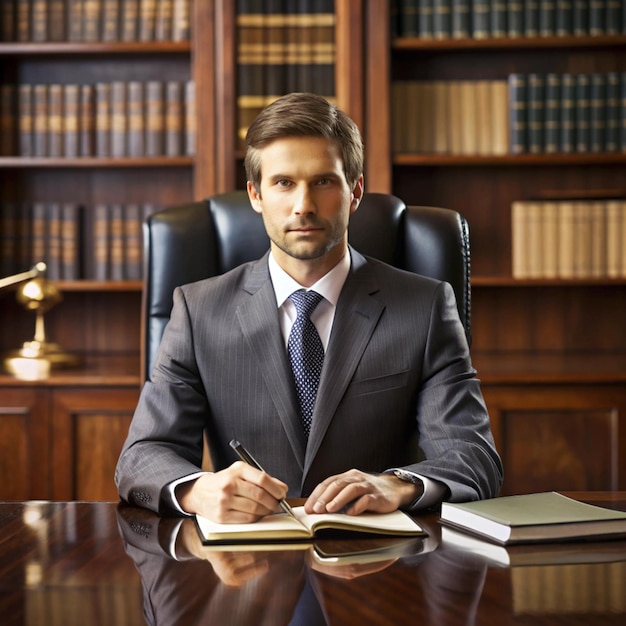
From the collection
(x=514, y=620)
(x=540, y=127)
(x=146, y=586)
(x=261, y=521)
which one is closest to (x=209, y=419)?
(x=261, y=521)

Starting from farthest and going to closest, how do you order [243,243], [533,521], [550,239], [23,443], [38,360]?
[550,239] < [38,360] < [23,443] < [243,243] < [533,521]

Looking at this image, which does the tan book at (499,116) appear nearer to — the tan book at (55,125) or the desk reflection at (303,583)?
the tan book at (55,125)

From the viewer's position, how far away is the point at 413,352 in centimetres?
172

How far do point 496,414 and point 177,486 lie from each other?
1.73m

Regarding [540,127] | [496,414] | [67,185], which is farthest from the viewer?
[67,185]

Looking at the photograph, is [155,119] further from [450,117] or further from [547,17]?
[547,17]

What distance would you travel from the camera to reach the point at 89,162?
3.21m

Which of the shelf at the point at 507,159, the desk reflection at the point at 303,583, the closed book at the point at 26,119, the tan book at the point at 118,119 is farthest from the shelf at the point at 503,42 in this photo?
the desk reflection at the point at 303,583

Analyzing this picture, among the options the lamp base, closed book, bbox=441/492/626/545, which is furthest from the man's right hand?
the lamp base

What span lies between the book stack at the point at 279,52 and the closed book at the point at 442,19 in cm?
35

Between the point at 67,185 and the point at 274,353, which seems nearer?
the point at 274,353

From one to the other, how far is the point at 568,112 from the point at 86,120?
1.66 metres

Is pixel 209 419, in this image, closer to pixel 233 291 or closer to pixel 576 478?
pixel 233 291

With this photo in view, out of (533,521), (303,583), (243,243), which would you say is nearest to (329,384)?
(243,243)
